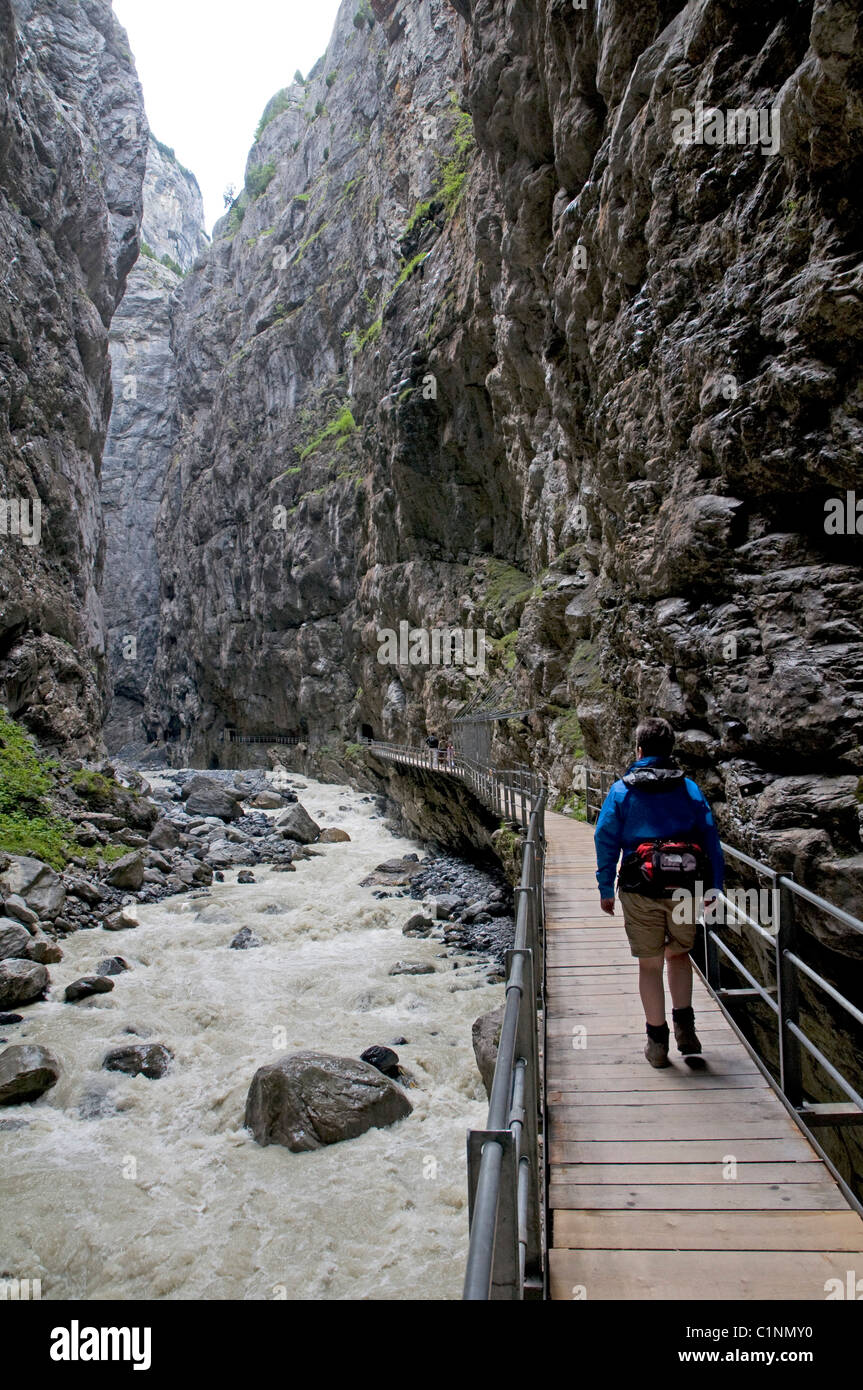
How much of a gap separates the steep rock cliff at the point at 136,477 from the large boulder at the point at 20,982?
66913 millimetres

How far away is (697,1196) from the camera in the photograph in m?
3.24

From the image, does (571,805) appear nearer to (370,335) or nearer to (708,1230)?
(708,1230)

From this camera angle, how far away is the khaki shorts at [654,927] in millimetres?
4086

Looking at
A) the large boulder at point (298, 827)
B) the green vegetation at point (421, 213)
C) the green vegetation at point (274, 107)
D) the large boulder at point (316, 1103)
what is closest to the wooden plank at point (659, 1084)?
the large boulder at point (316, 1103)

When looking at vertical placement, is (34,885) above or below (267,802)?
above

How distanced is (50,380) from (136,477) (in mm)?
55465

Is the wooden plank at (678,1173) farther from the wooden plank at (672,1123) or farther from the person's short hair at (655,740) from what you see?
the person's short hair at (655,740)

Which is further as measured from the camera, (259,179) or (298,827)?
(259,179)

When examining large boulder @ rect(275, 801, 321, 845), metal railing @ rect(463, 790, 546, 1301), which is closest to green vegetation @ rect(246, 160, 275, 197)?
large boulder @ rect(275, 801, 321, 845)

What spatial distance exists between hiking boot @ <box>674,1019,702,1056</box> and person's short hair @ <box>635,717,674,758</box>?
161 cm

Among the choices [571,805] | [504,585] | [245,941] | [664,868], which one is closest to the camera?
[664,868]

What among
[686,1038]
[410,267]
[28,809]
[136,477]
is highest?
[136,477]

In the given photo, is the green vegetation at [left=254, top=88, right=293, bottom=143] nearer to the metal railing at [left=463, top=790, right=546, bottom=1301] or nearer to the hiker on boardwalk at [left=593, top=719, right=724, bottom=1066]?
the hiker on boardwalk at [left=593, top=719, right=724, bottom=1066]

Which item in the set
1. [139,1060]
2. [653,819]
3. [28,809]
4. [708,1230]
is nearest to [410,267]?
[28,809]
